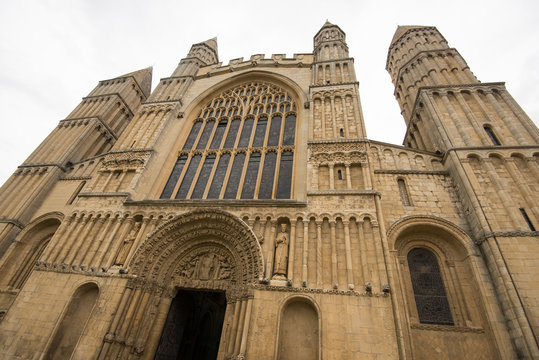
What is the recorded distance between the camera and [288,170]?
11203 mm

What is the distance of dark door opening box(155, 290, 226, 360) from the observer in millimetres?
8752

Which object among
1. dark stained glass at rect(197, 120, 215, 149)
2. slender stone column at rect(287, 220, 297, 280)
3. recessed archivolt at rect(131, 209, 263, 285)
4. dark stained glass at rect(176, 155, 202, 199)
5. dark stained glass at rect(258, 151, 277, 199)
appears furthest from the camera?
dark stained glass at rect(197, 120, 215, 149)

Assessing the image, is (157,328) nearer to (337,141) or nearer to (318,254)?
(318,254)

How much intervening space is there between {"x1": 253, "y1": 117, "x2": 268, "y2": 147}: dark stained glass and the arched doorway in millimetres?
4869

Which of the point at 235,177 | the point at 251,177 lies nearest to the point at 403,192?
the point at 251,177

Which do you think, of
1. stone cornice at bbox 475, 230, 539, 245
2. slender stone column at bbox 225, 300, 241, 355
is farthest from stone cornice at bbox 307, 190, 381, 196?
slender stone column at bbox 225, 300, 241, 355

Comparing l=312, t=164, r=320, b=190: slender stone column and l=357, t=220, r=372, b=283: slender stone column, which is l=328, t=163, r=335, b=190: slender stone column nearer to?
l=312, t=164, r=320, b=190: slender stone column

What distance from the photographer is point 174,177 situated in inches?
488

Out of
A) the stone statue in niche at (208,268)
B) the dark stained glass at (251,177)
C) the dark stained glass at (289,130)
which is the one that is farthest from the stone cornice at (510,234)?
the stone statue in niche at (208,268)

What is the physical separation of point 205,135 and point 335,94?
24.2ft

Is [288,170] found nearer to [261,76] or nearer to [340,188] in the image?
[340,188]

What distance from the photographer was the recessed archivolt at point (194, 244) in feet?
27.9

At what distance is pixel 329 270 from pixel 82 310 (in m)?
8.35

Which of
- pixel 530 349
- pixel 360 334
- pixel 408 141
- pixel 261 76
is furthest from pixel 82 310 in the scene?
pixel 408 141
